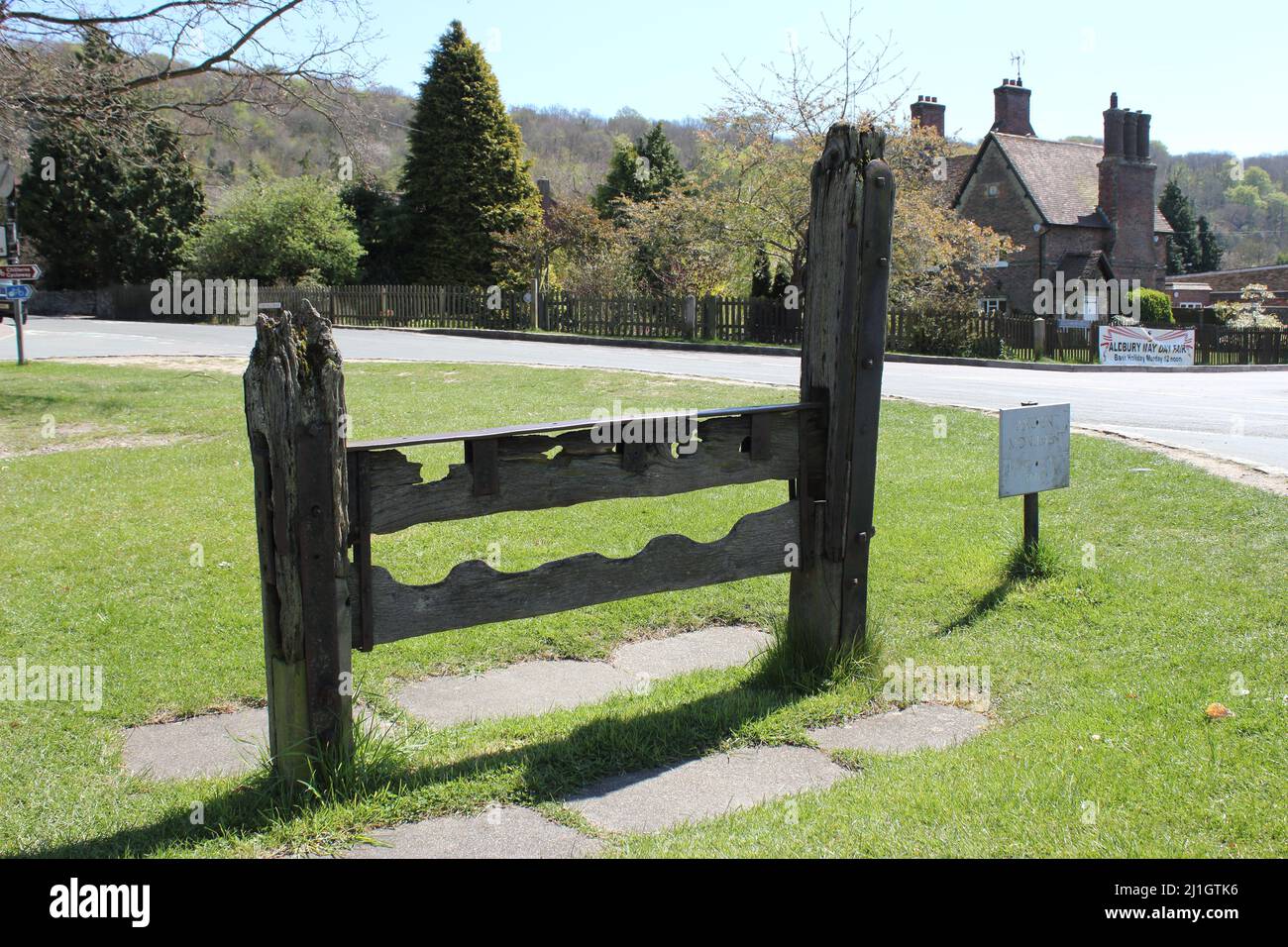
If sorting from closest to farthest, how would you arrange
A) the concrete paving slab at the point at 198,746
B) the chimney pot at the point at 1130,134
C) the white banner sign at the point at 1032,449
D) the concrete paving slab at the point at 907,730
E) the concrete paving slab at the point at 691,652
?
the concrete paving slab at the point at 198,746 → the concrete paving slab at the point at 907,730 → the concrete paving slab at the point at 691,652 → the white banner sign at the point at 1032,449 → the chimney pot at the point at 1130,134

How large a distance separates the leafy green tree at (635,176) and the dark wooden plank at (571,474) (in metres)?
42.4

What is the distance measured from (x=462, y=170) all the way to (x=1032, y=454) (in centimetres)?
4045

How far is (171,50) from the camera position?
57.4ft

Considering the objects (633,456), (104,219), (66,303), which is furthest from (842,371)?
(66,303)

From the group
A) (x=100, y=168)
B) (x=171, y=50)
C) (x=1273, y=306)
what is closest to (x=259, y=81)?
(x=171, y=50)

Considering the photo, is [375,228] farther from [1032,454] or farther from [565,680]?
[565,680]

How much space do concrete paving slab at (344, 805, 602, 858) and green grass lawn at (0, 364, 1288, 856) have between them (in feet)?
0.34

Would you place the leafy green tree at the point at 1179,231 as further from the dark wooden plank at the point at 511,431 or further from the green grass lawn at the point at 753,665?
the dark wooden plank at the point at 511,431

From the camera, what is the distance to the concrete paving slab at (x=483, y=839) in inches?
138

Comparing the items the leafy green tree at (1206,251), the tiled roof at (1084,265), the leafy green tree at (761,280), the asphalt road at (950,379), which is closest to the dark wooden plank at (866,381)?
the asphalt road at (950,379)

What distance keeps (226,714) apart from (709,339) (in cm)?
2679

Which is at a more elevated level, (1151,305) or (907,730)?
(1151,305)

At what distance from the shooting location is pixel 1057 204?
43.1 meters

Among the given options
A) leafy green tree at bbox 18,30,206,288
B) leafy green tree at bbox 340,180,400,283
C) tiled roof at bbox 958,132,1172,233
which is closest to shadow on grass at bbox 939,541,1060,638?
Answer: tiled roof at bbox 958,132,1172,233
